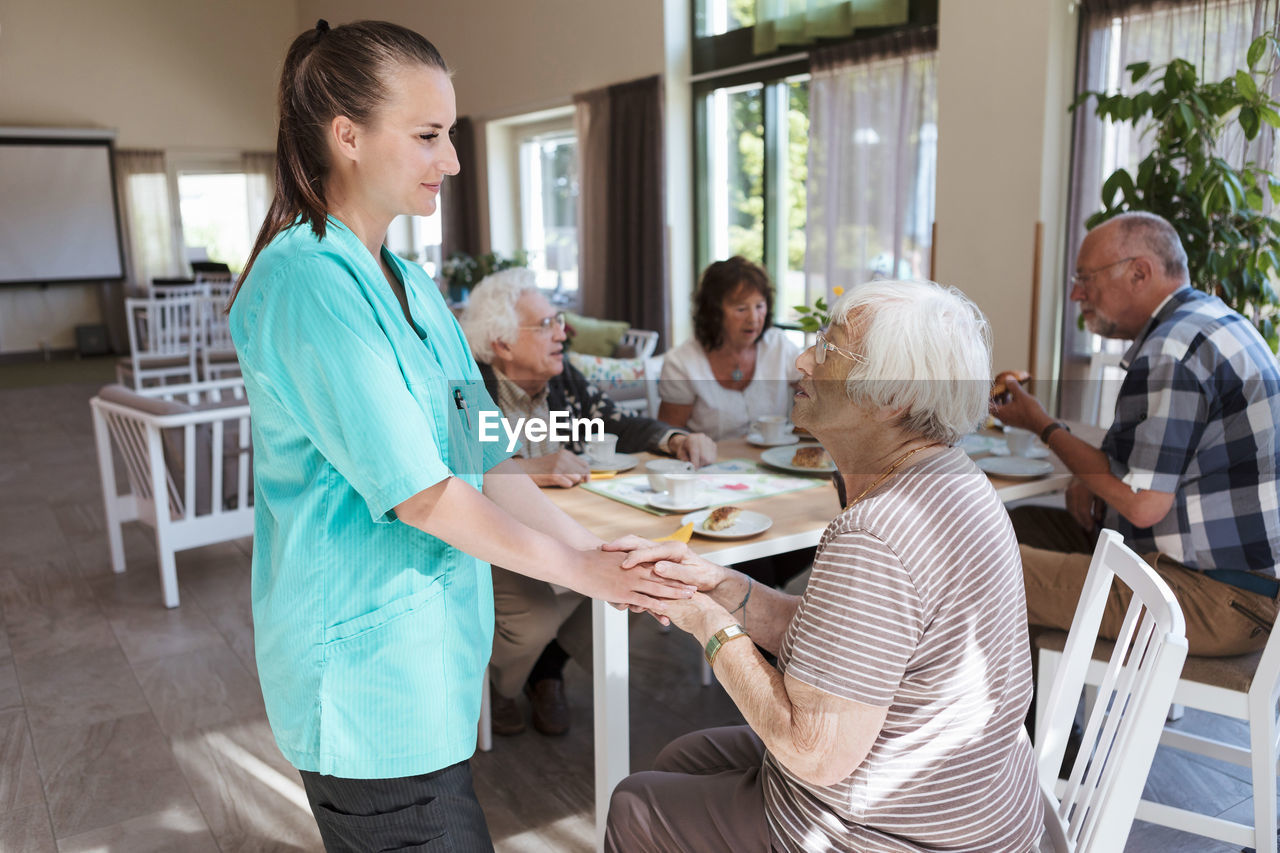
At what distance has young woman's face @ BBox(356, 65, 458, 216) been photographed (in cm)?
107

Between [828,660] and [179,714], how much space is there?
2.29m

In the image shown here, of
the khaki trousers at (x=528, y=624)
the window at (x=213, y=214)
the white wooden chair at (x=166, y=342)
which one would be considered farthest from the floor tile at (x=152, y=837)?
the window at (x=213, y=214)

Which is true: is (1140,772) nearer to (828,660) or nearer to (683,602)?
(828,660)

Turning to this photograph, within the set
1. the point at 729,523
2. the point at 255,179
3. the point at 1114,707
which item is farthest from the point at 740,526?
the point at 255,179

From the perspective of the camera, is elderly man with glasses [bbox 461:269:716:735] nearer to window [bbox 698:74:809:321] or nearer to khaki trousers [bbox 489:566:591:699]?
khaki trousers [bbox 489:566:591:699]

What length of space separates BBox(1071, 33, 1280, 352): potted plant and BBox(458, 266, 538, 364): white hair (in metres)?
1.92

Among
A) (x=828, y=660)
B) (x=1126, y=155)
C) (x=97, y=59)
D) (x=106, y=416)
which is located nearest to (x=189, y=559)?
(x=106, y=416)

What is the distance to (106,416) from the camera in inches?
157

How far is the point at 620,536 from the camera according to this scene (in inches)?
77.2

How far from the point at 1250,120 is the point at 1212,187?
0.21 metres

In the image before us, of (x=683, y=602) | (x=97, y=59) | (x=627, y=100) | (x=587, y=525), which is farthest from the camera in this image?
(x=97, y=59)

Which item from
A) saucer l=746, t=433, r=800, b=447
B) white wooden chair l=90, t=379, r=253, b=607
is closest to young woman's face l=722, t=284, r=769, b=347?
saucer l=746, t=433, r=800, b=447

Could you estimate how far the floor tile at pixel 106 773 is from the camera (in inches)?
90.9

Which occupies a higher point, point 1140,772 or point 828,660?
point 828,660
